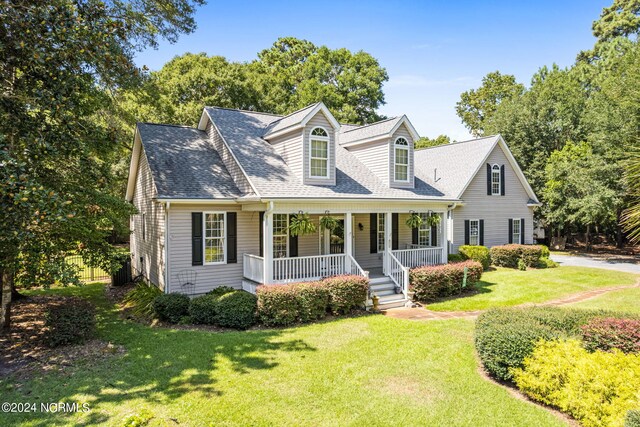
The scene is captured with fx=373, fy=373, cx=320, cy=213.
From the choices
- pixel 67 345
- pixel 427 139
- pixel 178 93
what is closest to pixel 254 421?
pixel 67 345

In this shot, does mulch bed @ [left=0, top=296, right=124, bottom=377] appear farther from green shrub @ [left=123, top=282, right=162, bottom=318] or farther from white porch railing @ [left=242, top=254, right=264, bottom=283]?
white porch railing @ [left=242, top=254, right=264, bottom=283]

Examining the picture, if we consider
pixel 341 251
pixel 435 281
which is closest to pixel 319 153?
pixel 341 251

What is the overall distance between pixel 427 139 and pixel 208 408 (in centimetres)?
4932

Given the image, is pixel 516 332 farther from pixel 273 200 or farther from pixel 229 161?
pixel 229 161

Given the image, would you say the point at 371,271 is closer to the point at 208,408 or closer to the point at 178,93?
the point at 208,408

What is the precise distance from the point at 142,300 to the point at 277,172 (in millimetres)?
6474

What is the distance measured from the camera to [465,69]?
19.4 metres

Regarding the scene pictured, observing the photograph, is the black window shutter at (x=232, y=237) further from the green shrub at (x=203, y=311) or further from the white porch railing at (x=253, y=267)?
the green shrub at (x=203, y=311)

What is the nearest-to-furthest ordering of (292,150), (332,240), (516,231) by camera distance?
1. (292,150)
2. (332,240)
3. (516,231)

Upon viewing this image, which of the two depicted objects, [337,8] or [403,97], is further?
[403,97]

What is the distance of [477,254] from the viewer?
19.8 metres

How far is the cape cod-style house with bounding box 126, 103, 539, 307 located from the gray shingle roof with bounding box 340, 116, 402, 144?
72 mm

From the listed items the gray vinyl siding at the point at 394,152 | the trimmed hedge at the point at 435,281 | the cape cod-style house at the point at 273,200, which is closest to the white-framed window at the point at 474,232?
the cape cod-style house at the point at 273,200

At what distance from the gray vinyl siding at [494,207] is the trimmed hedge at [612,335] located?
1388cm
